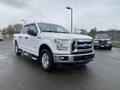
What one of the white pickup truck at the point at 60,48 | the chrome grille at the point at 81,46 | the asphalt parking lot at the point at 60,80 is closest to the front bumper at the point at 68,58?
the white pickup truck at the point at 60,48

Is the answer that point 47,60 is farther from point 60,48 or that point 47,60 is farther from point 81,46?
point 81,46

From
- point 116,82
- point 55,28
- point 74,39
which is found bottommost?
point 116,82

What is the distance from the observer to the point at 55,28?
7.57m

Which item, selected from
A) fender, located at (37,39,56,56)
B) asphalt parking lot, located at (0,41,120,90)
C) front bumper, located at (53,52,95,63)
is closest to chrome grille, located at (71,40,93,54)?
front bumper, located at (53,52,95,63)

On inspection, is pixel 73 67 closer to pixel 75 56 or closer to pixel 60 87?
pixel 75 56

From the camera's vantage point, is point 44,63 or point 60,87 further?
point 44,63

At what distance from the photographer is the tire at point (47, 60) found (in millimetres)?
5898

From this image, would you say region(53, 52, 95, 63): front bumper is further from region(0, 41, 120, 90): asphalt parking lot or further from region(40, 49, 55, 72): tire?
region(0, 41, 120, 90): asphalt parking lot

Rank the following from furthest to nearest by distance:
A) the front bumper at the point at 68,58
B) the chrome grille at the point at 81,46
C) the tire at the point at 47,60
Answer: the tire at the point at 47,60
the chrome grille at the point at 81,46
the front bumper at the point at 68,58

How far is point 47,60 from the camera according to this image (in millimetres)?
6145

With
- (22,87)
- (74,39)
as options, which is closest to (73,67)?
(74,39)

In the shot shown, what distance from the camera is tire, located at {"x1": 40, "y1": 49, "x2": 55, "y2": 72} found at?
5898 millimetres

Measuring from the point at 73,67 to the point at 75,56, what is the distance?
1397 millimetres

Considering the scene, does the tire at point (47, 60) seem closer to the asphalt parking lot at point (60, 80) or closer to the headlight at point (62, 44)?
the asphalt parking lot at point (60, 80)
